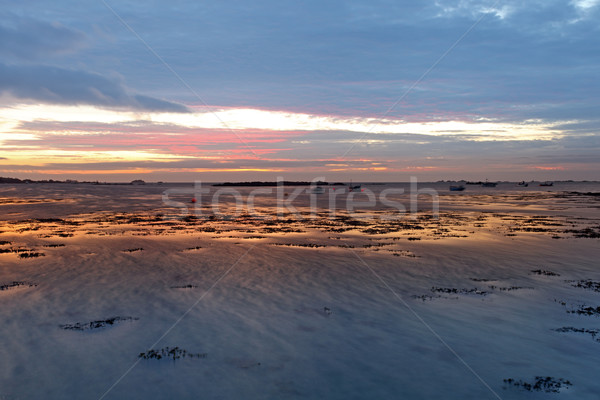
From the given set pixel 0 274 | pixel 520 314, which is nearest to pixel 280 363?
pixel 520 314

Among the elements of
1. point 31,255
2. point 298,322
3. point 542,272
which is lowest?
point 298,322

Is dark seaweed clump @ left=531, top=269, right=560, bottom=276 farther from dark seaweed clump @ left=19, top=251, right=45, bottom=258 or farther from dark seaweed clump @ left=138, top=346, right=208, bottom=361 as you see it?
dark seaweed clump @ left=19, top=251, right=45, bottom=258

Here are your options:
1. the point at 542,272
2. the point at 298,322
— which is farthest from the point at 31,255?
the point at 542,272

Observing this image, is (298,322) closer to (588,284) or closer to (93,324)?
(93,324)

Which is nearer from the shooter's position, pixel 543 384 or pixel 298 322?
pixel 543 384

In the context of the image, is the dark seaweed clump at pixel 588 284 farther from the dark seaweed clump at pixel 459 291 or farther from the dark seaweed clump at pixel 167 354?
the dark seaweed clump at pixel 167 354

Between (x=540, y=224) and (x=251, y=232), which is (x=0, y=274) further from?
(x=540, y=224)
